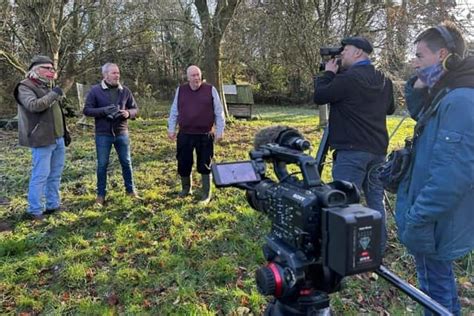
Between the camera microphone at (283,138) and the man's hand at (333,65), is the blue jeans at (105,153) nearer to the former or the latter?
the man's hand at (333,65)

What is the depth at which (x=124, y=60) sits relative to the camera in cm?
1585

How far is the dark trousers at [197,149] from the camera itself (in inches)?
234

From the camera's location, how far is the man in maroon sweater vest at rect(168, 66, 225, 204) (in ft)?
19.2

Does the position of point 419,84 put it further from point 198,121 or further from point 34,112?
point 34,112

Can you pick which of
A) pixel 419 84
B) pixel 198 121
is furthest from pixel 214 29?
pixel 419 84

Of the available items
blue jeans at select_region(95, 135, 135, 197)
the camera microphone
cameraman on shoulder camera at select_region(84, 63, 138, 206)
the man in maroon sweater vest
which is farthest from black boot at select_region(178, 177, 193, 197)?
the camera microphone

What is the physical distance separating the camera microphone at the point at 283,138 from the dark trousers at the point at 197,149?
3.81 m

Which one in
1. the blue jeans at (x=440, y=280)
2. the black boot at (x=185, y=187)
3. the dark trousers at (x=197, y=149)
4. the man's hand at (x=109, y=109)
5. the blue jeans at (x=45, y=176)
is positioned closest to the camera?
the blue jeans at (x=440, y=280)

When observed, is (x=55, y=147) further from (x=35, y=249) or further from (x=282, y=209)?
(x=282, y=209)

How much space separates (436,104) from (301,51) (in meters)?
9.92

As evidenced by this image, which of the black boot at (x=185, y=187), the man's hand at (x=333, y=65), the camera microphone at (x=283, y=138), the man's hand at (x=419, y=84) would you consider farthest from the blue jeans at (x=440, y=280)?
the black boot at (x=185, y=187)

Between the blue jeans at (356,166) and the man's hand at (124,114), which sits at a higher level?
the man's hand at (124,114)

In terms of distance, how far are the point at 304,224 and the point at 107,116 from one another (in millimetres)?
4654

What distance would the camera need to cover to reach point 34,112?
514cm
